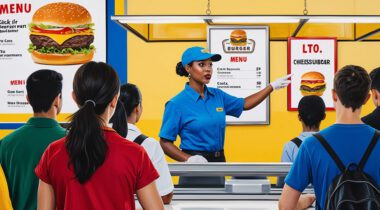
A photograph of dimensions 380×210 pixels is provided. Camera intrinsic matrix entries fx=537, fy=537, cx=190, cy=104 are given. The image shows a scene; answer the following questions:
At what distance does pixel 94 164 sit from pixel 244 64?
403 cm

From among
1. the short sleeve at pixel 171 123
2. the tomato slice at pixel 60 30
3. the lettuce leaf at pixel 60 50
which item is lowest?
the short sleeve at pixel 171 123

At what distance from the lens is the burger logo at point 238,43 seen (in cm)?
537

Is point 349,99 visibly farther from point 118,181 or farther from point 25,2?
point 25,2

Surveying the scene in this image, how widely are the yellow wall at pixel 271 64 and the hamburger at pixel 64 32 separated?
0.47m

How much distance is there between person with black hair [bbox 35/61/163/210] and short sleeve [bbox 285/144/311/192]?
45 cm

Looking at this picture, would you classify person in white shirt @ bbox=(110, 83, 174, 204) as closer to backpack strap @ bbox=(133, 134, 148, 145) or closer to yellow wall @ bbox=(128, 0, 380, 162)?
backpack strap @ bbox=(133, 134, 148, 145)

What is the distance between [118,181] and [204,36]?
3772mm

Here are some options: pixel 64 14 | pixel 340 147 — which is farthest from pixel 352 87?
pixel 64 14

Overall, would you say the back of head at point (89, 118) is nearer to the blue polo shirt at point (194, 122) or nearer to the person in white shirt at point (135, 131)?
the person in white shirt at point (135, 131)

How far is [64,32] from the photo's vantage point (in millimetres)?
5477

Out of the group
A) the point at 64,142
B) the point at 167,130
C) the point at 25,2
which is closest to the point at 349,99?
the point at 64,142

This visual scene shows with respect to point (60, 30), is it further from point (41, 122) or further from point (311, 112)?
point (41, 122)

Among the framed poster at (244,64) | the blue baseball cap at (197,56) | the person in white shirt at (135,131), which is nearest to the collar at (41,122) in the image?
the person in white shirt at (135,131)

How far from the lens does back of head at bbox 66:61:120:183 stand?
1463mm
